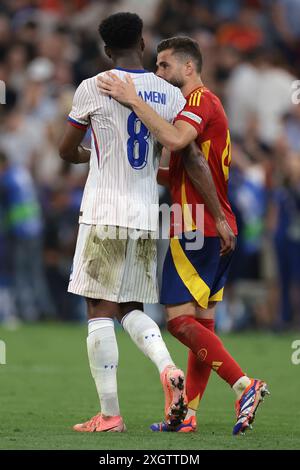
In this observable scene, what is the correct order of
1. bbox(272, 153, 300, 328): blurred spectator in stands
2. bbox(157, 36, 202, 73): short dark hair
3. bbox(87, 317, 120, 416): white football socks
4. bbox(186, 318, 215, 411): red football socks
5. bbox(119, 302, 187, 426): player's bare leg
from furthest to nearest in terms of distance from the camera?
1. bbox(272, 153, 300, 328): blurred spectator in stands
2. bbox(186, 318, 215, 411): red football socks
3. bbox(157, 36, 202, 73): short dark hair
4. bbox(87, 317, 120, 416): white football socks
5. bbox(119, 302, 187, 426): player's bare leg

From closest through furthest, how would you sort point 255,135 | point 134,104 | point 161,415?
point 134,104
point 161,415
point 255,135

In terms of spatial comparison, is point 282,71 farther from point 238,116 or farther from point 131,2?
point 131,2

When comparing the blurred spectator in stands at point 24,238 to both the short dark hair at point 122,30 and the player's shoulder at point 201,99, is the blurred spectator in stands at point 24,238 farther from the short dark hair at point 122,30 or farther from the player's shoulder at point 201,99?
the short dark hair at point 122,30

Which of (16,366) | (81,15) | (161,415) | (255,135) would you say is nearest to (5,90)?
(81,15)

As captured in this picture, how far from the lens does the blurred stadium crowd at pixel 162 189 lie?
17.1 metres

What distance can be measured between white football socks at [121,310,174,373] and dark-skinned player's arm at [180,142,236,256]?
685mm

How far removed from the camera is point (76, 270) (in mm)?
7656

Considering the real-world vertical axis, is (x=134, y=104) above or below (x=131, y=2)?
below

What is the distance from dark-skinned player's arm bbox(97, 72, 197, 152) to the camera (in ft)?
24.5

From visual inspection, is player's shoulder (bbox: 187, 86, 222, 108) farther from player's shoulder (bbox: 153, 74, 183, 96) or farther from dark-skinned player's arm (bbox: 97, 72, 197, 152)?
dark-skinned player's arm (bbox: 97, 72, 197, 152)

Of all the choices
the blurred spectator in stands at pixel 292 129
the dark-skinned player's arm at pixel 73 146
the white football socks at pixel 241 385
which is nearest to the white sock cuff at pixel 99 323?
the white football socks at pixel 241 385

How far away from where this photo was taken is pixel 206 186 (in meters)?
7.66

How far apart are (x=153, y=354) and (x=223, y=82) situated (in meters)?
12.6

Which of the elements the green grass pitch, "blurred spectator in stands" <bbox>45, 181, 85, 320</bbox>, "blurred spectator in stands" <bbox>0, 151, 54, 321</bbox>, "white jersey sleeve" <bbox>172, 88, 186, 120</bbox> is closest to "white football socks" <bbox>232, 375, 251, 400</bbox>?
the green grass pitch
